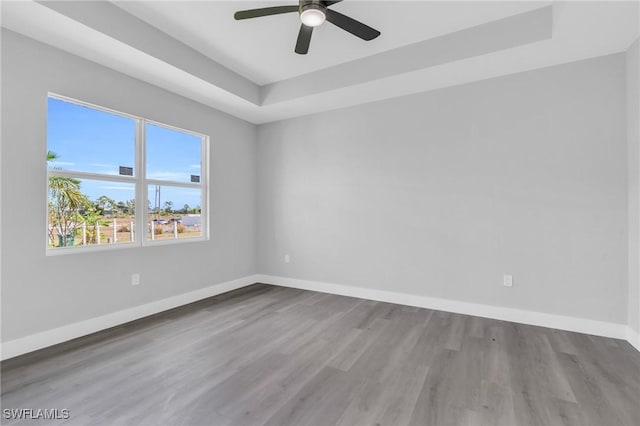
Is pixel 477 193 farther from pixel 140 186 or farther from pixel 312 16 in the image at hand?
pixel 140 186

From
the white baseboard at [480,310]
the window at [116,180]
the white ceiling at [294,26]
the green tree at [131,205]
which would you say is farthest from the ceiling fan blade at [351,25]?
the white baseboard at [480,310]

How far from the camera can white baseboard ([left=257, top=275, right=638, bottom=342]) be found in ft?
8.99

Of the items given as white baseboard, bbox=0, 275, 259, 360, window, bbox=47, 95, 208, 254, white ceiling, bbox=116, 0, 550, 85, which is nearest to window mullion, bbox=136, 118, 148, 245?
window, bbox=47, 95, 208, 254

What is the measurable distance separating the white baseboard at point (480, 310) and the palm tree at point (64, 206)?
2.74 meters

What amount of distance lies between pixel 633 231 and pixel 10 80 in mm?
5345

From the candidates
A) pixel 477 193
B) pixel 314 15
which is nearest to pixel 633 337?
pixel 477 193

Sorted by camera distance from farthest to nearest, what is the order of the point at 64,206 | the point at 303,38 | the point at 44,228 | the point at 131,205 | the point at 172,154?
the point at 172,154
the point at 131,205
the point at 64,206
the point at 44,228
the point at 303,38

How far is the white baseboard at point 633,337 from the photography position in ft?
7.98

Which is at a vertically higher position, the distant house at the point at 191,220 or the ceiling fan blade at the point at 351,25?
the ceiling fan blade at the point at 351,25

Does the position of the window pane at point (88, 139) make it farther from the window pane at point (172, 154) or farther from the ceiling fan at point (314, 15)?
the ceiling fan at point (314, 15)

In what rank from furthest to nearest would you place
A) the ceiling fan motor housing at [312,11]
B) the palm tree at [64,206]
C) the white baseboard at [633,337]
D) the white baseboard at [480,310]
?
the white baseboard at [480,310] → the palm tree at [64,206] → the white baseboard at [633,337] → the ceiling fan motor housing at [312,11]

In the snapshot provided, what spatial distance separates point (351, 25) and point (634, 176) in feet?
9.04

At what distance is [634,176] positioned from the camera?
2.54m

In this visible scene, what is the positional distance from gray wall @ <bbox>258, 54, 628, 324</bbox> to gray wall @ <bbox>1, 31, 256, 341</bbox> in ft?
5.40
